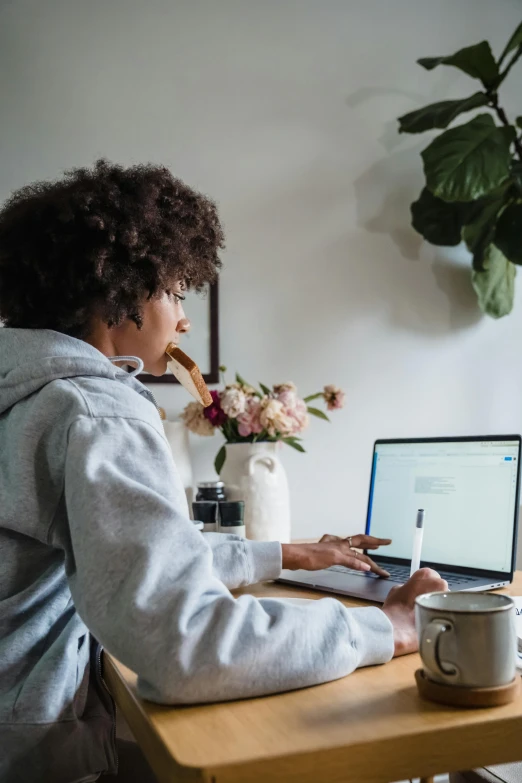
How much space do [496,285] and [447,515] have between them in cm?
108

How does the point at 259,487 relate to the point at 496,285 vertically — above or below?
below

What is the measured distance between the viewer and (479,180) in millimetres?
1799

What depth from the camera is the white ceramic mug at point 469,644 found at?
61 cm

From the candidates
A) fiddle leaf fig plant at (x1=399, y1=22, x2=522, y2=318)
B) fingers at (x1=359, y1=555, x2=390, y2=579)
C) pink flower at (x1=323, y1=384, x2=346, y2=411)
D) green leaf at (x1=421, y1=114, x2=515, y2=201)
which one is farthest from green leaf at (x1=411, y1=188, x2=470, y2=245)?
fingers at (x1=359, y1=555, x2=390, y2=579)

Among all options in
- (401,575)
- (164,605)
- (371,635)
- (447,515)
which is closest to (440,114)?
(447,515)

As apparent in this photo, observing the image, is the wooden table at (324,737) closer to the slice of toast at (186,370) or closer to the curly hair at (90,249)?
the curly hair at (90,249)

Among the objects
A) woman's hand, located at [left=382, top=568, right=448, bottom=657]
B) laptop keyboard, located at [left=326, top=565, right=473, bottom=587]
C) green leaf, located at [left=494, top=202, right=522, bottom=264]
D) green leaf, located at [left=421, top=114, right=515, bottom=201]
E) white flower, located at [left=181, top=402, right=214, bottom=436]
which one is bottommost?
laptop keyboard, located at [left=326, top=565, right=473, bottom=587]

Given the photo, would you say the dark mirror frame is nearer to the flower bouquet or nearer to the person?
the flower bouquet

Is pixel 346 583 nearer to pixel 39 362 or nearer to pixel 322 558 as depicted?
pixel 322 558

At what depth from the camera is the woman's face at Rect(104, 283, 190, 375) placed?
97cm

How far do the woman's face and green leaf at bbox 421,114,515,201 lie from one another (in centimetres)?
101

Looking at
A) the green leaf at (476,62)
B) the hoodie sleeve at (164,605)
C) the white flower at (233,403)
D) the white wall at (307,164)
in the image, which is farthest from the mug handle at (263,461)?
the green leaf at (476,62)

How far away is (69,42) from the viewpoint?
2.00 meters

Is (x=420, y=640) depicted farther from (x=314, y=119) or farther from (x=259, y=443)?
(x=314, y=119)
